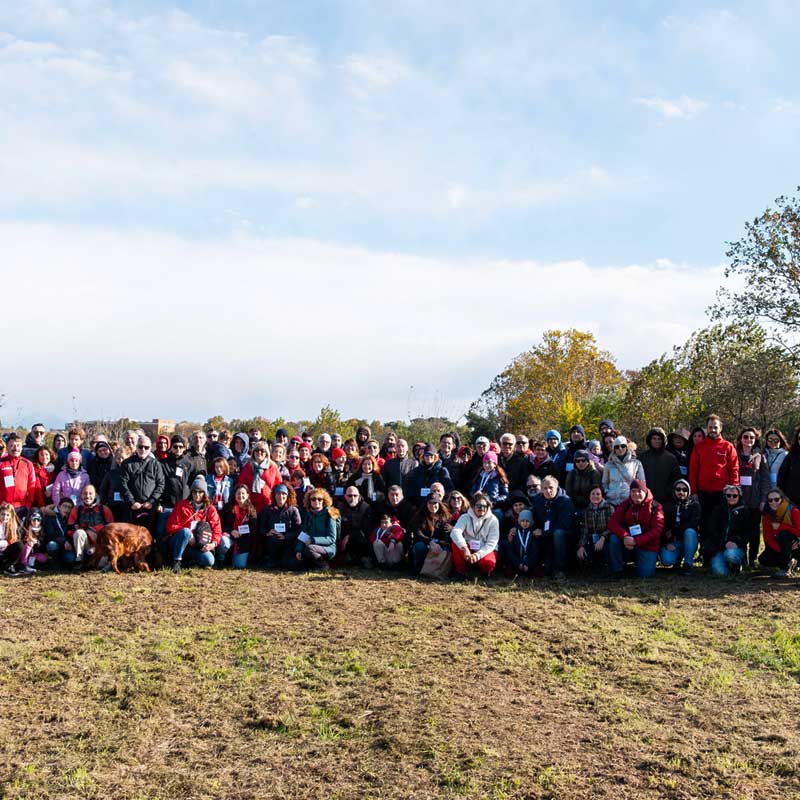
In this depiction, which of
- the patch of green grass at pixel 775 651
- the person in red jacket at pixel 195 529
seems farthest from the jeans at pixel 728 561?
the person in red jacket at pixel 195 529

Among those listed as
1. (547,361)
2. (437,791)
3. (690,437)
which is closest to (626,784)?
(437,791)

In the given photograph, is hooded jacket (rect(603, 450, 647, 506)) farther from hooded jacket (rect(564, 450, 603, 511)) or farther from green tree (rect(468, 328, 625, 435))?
green tree (rect(468, 328, 625, 435))

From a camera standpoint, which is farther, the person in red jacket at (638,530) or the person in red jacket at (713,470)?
the person in red jacket at (713,470)

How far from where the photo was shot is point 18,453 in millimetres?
10375

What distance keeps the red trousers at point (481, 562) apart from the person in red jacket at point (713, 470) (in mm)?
2556

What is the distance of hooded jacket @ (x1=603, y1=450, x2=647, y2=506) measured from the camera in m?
9.70

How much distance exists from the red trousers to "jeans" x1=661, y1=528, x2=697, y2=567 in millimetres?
2064

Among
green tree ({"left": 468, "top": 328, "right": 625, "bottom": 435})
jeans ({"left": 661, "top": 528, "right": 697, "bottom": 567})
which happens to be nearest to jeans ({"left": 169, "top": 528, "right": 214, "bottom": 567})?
jeans ({"left": 661, "top": 528, "right": 697, "bottom": 567})

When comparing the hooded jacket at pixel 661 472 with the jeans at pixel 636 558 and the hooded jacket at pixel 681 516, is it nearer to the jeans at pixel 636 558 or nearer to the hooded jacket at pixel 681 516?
the hooded jacket at pixel 681 516

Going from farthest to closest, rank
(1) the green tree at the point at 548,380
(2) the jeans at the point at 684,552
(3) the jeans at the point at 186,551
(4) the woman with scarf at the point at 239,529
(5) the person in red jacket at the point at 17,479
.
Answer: (1) the green tree at the point at 548,380 → (5) the person in red jacket at the point at 17,479 → (4) the woman with scarf at the point at 239,529 → (3) the jeans at the point at 186,551 → (2) the jeans at the point at 684,552

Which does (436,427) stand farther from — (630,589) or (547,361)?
(630,589)

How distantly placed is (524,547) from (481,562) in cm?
55

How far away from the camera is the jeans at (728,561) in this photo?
9.27 m

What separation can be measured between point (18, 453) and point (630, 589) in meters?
7.67
